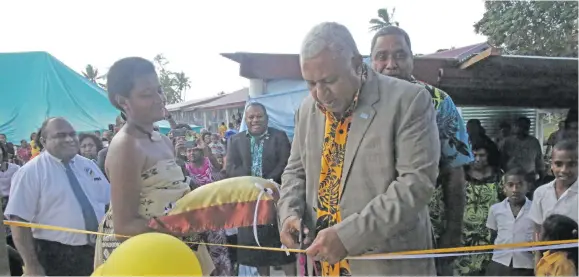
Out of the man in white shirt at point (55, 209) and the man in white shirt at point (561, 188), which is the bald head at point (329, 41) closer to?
the man in white shirt at point (561, 188)

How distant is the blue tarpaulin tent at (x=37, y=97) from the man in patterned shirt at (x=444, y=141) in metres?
9.41

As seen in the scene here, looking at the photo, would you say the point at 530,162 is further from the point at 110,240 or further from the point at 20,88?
the point at 20,88

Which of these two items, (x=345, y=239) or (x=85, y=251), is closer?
(x=345, y=239)

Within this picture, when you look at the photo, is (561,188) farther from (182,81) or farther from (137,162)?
(182,81)

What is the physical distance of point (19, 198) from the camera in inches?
133

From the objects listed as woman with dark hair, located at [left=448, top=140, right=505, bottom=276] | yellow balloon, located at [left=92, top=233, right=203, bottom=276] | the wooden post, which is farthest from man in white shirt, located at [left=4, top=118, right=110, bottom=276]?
woman with dark hair, located at [left=448, top=140, right=505, bottom=276]

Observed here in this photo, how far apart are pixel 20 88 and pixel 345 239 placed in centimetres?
1136

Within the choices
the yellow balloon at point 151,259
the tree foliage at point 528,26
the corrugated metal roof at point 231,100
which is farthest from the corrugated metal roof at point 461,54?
the corrugated metal roof at point 231,100

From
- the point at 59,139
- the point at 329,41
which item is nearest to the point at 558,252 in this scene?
the point at 329,41

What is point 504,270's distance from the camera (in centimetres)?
389

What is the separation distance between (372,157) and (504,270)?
8.73ft

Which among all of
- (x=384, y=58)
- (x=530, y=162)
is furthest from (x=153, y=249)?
(x=530, y=162)

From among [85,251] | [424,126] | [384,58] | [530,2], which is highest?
[530,2]

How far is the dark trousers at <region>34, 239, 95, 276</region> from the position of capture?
3.46 meters
